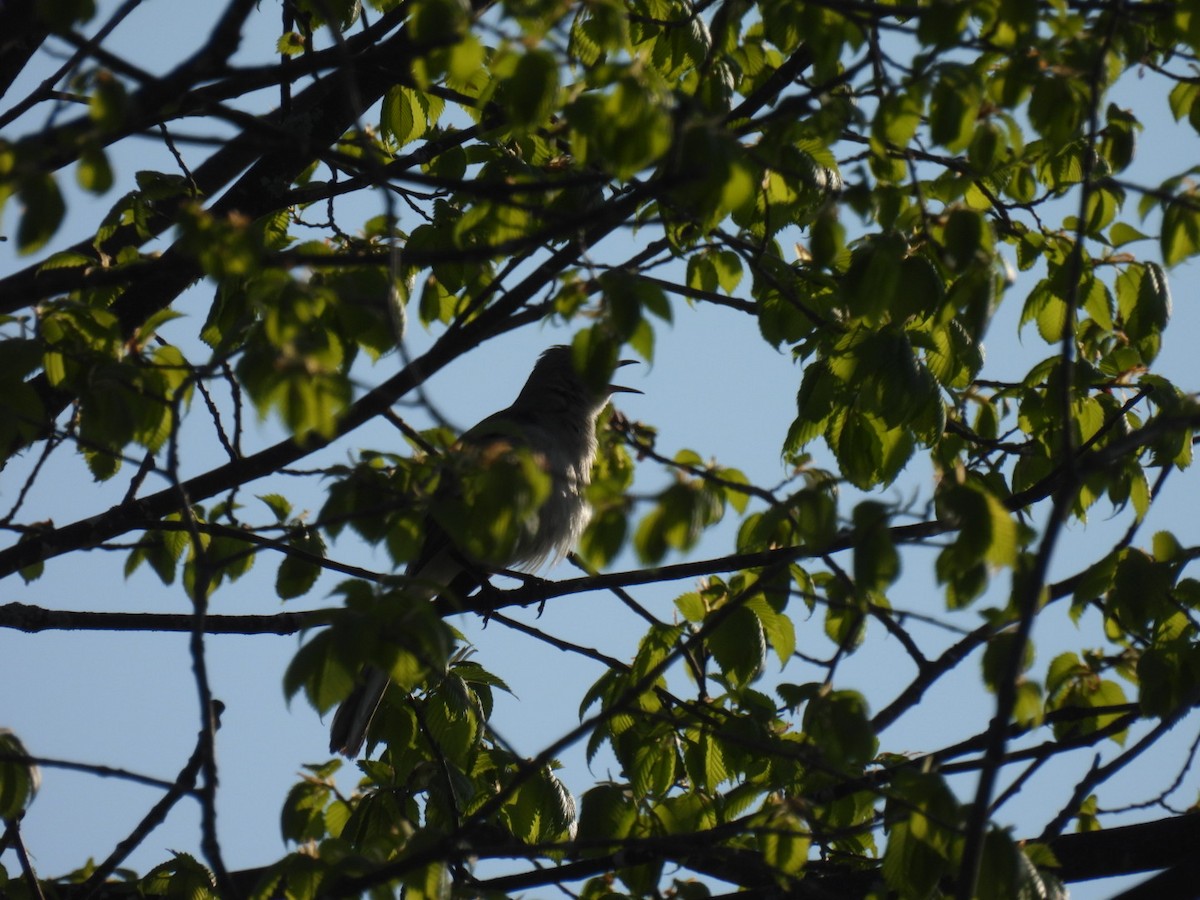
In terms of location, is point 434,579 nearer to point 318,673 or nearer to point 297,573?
point 297,573

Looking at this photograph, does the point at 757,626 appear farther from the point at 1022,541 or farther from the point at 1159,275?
the point at 1159,275

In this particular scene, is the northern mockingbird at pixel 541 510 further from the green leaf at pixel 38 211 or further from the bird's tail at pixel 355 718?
the green leaf at pixel 38 211

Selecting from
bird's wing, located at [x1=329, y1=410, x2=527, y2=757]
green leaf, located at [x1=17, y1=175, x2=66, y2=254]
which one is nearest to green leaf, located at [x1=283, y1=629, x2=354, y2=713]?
bird's wing, located at [x1=329, y1=410, x2=527, y2=757]

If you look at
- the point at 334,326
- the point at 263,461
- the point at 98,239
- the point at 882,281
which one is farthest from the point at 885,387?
the point at 98,239

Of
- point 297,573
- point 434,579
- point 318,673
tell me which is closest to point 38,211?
point 318,673

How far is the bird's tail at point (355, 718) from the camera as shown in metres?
5.38

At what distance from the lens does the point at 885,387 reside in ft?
13.0

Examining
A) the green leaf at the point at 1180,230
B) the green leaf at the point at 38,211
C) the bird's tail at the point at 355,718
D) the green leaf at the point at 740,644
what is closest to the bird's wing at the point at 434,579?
the bird's tail at the point at 355,718

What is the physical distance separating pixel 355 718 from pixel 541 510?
146 cm

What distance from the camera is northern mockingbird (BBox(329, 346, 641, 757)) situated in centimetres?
577

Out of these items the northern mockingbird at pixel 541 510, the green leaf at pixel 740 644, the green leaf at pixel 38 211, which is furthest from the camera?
the northern mockingbird at pixel 541 510

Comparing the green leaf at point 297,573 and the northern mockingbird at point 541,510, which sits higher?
the northern mockingbird at point 541,510

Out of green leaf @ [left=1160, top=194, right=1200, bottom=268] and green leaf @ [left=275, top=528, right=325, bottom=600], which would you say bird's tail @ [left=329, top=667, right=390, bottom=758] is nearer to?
green leaf @ [left=275, top=528, right=325, bottom=600]

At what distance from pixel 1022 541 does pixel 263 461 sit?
2347 mm
